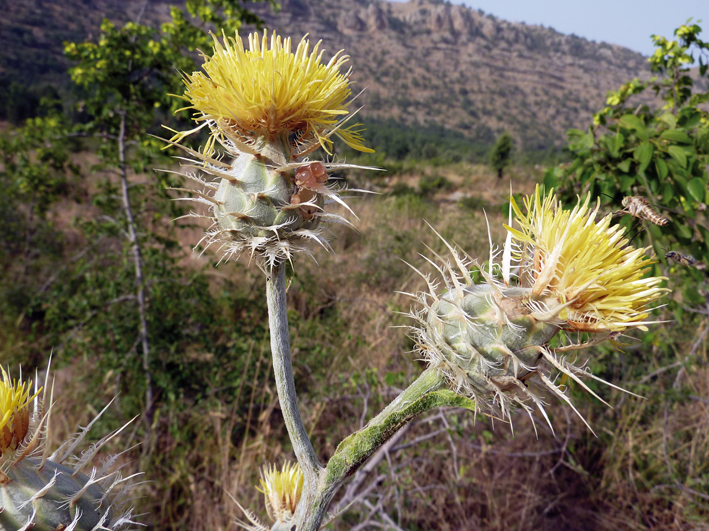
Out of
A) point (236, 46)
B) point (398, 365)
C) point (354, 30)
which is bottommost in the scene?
point (398, 365)

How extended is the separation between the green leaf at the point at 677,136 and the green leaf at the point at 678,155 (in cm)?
8

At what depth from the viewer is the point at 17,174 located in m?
4.76

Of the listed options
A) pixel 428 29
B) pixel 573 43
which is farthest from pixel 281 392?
pixel 573 43

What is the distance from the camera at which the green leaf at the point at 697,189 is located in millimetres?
2350

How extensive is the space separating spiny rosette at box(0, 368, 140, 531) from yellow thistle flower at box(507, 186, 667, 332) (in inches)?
50.1

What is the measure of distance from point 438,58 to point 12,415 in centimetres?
11401

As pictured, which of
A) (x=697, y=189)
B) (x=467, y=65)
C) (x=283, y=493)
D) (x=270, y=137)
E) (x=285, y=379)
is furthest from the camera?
(x=467, y=65)

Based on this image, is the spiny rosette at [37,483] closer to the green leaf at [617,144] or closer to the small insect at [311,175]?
the small insect at [311,175]

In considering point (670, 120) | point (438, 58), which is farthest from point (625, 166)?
point (438, 58)

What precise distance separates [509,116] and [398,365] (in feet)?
268

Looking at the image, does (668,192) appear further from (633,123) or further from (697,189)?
(633,123)

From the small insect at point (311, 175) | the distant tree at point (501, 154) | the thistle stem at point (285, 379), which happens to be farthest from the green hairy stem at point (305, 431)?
the distant tree at point (501, 154)

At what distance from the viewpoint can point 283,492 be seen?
1395 mm

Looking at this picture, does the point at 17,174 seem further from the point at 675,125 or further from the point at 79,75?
the point at 675,125
